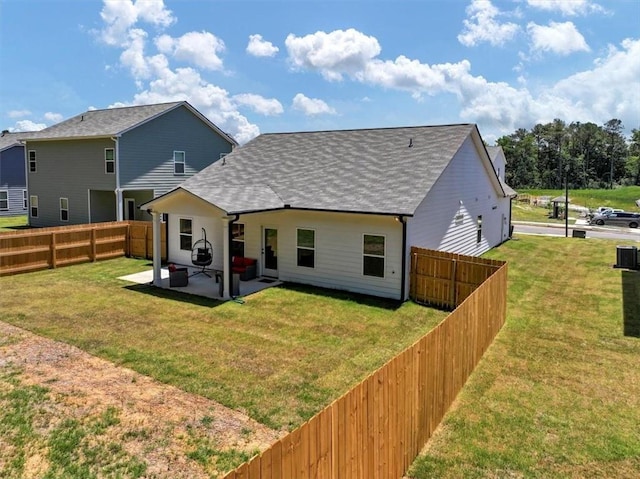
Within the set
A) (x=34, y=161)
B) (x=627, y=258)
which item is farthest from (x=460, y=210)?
(x=34, y=161)

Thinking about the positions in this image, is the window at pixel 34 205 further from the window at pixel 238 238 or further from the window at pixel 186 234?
the window at pixel 238 238

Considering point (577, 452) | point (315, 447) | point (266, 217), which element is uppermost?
point (266, 217)

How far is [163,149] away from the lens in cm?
2706

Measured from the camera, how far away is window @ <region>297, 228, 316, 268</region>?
15430 mm

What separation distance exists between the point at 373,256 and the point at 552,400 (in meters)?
7.43

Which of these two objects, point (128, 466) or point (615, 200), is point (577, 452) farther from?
point (615, 200)

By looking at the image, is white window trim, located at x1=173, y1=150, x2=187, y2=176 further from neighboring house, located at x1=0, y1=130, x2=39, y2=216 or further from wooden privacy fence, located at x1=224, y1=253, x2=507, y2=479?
wooden privacy fence, located at x1=224, y1=253, x2=507, y2=479

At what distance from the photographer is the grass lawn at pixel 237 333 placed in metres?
7.75

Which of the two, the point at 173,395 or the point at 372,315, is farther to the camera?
the point at 372,315

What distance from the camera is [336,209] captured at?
46.7ft

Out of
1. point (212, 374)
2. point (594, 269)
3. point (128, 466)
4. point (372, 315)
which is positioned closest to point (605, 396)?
point (372, 315)

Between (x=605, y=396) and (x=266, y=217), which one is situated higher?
(x=266, y=217)

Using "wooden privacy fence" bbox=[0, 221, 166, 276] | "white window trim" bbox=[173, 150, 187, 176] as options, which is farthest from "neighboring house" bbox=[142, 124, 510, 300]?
Result: "white window trim" bbox=[173, 150, 187, 176]

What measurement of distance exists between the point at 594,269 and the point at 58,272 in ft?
71.0
